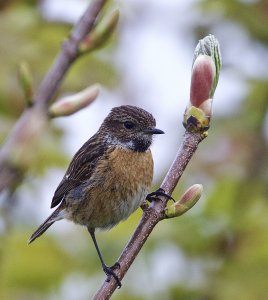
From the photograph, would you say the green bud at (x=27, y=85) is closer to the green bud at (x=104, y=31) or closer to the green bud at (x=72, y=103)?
the green bud at (x=72, y=103)

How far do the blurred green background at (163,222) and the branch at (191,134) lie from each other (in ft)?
6.92

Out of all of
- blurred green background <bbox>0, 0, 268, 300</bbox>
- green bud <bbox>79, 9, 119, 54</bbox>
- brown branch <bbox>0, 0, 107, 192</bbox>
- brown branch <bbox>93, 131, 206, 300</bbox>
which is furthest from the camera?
blurred green background <bbox>0, 0, 268, 300</bbox>

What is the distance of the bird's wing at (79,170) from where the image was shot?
6.14 m

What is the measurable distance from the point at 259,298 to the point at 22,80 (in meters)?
2.86

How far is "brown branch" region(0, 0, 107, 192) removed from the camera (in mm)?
2462

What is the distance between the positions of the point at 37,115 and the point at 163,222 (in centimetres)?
310

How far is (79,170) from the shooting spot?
6184 mm

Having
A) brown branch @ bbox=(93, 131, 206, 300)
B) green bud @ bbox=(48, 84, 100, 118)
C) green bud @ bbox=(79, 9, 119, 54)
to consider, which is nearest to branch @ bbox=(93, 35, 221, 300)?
brown branch @ bbox=(93, 131, 206, 300)

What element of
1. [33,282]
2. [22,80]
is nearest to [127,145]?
[33,282]

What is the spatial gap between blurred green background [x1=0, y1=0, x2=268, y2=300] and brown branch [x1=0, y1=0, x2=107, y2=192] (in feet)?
6.62

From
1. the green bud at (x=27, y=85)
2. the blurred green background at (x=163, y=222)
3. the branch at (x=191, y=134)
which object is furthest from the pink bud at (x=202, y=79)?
the blurred green background at (x=163, y=222)

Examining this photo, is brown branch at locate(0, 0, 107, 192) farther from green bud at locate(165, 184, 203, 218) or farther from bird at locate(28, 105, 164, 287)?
bird at locate(28, 105, 164, 287)

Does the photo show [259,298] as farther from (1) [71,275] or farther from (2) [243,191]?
(1) [71,275]

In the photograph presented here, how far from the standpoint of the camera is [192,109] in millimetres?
2930
